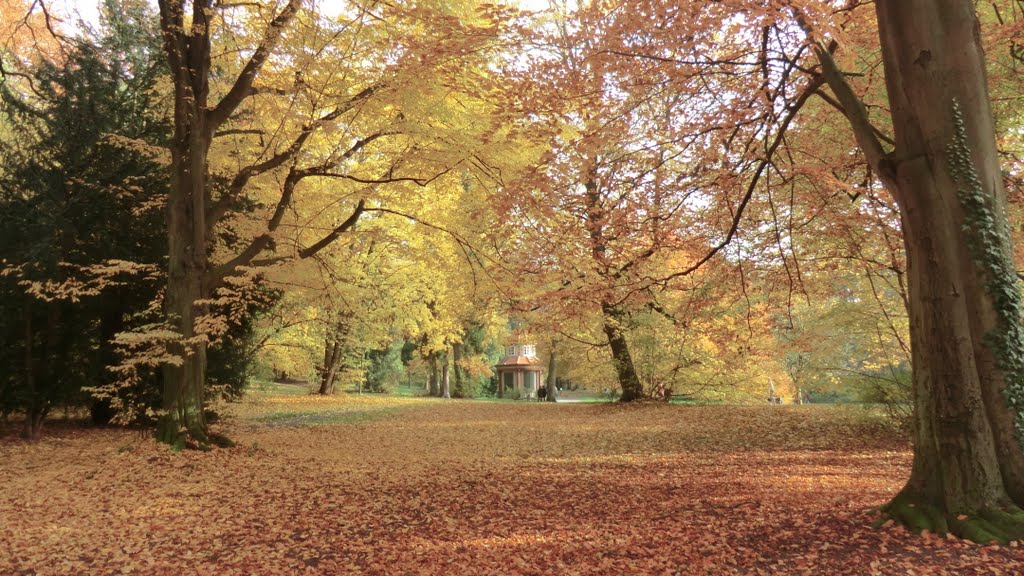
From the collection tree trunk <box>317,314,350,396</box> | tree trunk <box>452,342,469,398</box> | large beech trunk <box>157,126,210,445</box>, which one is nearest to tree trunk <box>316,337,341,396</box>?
tree trunk <box>317,314,350,396</box>

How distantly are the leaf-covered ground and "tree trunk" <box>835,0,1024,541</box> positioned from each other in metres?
0.42

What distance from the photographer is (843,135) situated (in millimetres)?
8445

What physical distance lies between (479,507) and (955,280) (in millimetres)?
4475

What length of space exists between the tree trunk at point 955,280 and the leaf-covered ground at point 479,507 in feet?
1.38

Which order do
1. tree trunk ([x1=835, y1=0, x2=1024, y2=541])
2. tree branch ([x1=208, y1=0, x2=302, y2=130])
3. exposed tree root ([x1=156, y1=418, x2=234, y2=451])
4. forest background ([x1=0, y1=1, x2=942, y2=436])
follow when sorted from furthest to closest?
exposed tree root ([x1=156, y1=418, x2=234, y2=451]) → tree branch ([x1=208, y1=0, x2=302, y2=130]) → forest background ([x1=0, y1=1, x2=942, y2=436]) → tree trunk ([x1=835, y1=0, x2=1024, y2=541])

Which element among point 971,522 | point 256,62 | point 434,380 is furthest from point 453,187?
point 434,380

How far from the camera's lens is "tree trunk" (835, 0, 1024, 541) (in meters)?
3.93

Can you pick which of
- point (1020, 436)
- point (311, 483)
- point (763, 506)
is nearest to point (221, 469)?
point (311, 483)

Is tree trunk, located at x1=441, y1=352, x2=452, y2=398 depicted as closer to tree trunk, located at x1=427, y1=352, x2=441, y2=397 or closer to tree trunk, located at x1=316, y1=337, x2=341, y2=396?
tree trunk, located at x1=427, y1=352, x2=441, y2=397

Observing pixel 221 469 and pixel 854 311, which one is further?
pixel 854 311

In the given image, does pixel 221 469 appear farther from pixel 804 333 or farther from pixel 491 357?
pixel 491 357

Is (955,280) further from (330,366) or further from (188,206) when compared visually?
(330,366)

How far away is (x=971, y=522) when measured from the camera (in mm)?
3842

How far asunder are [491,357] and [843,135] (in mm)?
29355
